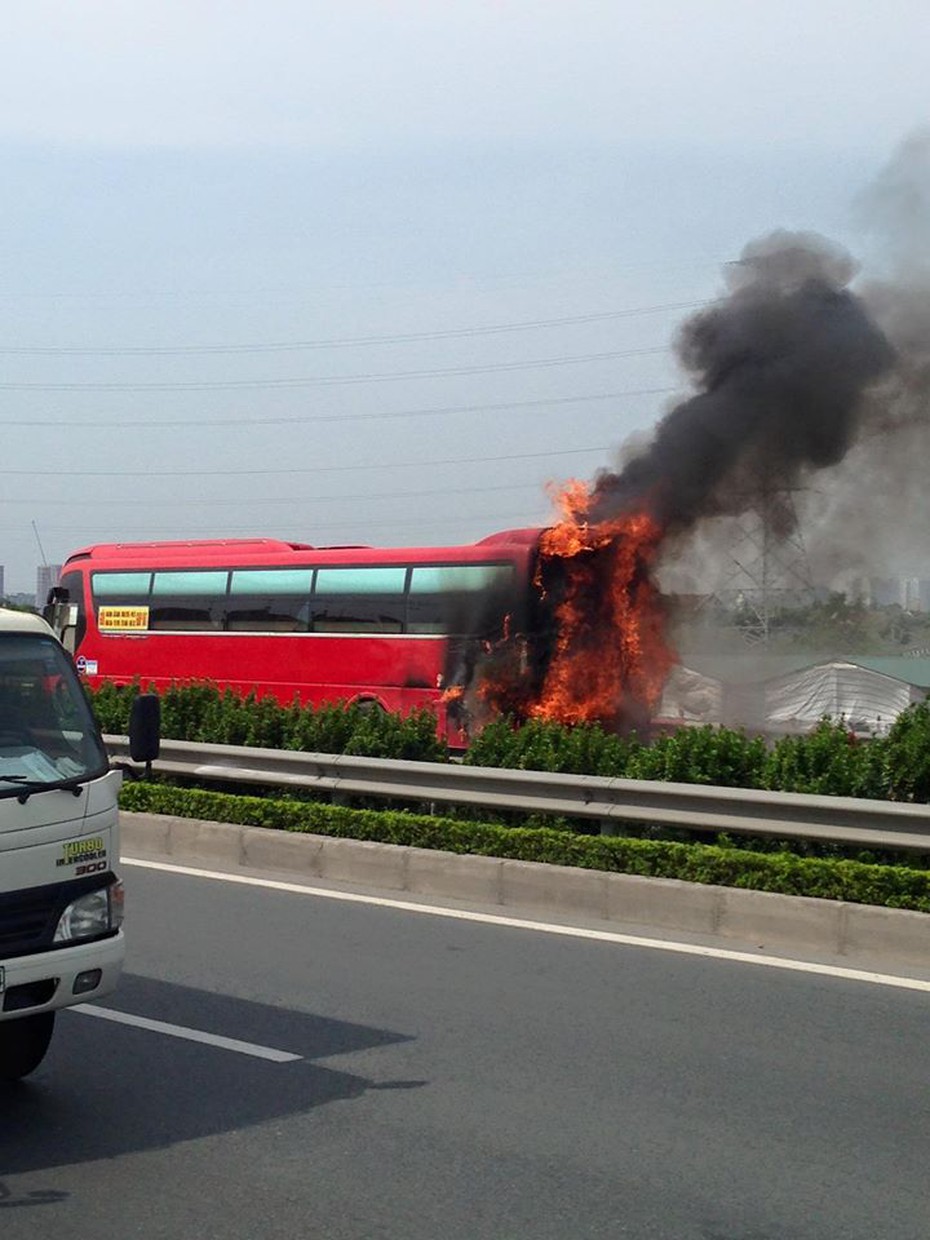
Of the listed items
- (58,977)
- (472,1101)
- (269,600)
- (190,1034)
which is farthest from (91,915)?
(269,600)

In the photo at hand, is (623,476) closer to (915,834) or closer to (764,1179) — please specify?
(915,834)

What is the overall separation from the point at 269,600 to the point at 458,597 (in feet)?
13.5

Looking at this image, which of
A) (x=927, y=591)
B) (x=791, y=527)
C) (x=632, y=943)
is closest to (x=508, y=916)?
(x=632, y=943)

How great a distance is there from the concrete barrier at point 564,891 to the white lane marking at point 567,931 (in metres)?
0.20

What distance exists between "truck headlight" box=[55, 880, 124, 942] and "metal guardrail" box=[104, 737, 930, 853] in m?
2.88

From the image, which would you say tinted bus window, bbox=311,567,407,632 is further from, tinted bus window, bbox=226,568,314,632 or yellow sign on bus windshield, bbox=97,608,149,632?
yellow sign on bus windshield, bbox=97,608,149,632

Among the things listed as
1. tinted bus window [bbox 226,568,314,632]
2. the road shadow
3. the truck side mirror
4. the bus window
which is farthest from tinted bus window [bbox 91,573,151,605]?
the truck side mirror

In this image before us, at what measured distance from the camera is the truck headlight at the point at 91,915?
18.3ft

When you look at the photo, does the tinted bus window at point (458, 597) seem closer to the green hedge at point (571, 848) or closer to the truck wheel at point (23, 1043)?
the green hedge at point (571, 848)

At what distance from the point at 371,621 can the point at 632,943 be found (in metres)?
15.1

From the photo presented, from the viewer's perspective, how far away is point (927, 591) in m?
31.1

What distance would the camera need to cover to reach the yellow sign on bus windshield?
90.0 feet

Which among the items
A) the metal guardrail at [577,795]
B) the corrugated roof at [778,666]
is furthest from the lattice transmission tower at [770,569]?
the metal guardrail at [577,795]

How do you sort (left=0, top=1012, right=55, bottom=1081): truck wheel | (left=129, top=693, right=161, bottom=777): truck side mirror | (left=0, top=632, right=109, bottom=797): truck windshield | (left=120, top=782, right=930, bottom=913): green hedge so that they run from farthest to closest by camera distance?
(left=120, top=782, right=930, bottom=913): green hedge → (left=129, top=693, right=161, bottom=777): truck side mirror → (left=0, top=1012, right=55, bottom=1081): truck wheel → (left=0, top=632, right=109, bottom=797): truck windshield
